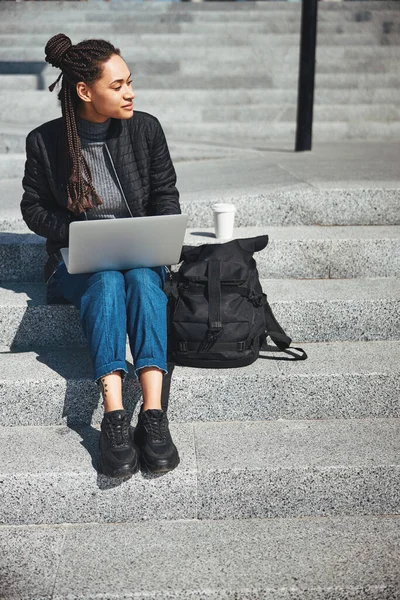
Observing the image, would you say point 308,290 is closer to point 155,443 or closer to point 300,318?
point 300,318

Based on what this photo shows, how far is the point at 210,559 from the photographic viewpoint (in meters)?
2.38

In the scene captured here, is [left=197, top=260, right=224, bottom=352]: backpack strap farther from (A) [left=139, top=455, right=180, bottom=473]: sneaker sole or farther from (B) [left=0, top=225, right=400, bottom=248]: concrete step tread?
(B) [left=0, top=225, right=400, bottom=248]: concrete step tread

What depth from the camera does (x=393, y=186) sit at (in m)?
4.11

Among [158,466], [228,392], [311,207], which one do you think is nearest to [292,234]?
[311,207]

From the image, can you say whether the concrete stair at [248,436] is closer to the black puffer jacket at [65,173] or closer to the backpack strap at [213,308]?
the backpack strap at [213,308]

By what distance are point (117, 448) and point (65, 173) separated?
44.7 inches

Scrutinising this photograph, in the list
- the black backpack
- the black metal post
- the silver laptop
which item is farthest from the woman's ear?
the black metal post

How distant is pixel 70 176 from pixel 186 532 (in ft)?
4.65

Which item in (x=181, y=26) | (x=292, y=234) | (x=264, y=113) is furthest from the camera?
(x=181, y=26)

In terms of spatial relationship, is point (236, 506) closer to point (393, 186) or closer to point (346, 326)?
point (346, 326)

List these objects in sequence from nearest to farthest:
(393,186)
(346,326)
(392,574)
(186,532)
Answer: (392,574) → (186,532) → (346,326) → (393,186)

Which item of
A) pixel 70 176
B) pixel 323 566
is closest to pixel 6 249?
pixel 70 176

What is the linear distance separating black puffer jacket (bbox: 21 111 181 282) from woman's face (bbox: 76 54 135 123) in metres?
0.16

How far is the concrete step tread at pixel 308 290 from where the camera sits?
331 centimetres
